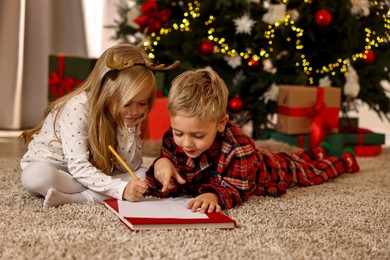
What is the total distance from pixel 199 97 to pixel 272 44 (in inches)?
48.5

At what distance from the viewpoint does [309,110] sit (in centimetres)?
235

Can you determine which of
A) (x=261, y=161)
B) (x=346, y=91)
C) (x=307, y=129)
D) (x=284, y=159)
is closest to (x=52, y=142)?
(x=261, y=161)

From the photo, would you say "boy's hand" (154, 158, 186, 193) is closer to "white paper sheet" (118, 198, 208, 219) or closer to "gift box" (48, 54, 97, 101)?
"white paper sheet" (118, 198, 208, 219)

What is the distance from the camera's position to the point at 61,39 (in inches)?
121

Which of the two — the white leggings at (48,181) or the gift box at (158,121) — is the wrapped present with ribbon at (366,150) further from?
the white leggings at (48,181)

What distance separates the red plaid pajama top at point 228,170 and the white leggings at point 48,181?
0.16 meters

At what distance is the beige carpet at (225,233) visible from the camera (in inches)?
39.1

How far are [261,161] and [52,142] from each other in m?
0.55

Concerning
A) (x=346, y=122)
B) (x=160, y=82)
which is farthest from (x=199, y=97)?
(x=346, y=122)

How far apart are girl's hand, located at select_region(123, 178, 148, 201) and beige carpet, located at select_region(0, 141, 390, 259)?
7cm

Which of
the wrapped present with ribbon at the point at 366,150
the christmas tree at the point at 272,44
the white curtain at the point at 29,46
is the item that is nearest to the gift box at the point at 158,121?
the christmas tree at the point at 272,44

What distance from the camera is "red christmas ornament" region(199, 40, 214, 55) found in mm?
2396

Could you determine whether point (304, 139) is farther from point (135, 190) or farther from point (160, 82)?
point (135, 190)

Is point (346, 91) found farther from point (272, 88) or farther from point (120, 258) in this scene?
point (120, 258)
